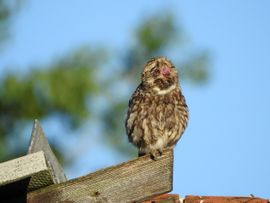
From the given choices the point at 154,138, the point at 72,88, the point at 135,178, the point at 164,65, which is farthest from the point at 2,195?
the point at 72,88

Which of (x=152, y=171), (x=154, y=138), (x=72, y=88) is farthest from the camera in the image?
(x=72, y=88)

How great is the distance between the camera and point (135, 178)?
16.8 ft

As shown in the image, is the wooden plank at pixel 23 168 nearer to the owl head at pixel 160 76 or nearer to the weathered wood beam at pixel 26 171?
the weathered wood beam at pixel 26 171

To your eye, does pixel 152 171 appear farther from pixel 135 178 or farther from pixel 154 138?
pixel 154 138

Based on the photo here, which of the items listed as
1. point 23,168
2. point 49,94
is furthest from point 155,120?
point 49,94

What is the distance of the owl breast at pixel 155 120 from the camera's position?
21.6ft

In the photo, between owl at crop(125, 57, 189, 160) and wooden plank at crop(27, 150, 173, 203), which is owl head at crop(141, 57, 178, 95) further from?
wooden plank at crop(27, 150, 173, 203)

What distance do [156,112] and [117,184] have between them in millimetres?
1551

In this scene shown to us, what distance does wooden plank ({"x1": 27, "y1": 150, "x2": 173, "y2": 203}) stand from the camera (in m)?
5.12

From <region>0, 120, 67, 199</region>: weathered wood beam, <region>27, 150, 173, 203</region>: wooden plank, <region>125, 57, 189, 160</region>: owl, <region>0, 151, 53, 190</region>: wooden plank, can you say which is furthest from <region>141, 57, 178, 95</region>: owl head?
<region>0, 151, 53, 190</region>: wooden plank

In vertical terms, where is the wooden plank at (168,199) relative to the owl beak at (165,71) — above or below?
below

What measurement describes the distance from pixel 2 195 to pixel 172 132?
1.75 metres

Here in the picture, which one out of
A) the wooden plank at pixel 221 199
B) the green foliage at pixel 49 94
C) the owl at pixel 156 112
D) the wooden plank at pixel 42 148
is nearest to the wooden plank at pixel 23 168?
the wooden plank at pixel 42 148

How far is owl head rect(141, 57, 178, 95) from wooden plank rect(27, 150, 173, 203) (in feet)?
5.55
